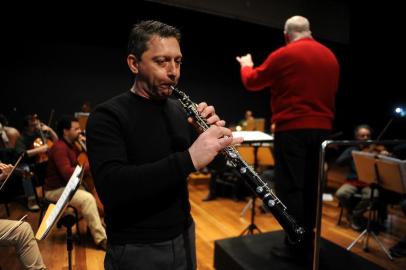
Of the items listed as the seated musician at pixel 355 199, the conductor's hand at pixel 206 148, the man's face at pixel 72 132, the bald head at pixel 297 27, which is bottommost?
the seated musician at pixel 355 199

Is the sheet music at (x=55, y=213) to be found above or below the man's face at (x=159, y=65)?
below

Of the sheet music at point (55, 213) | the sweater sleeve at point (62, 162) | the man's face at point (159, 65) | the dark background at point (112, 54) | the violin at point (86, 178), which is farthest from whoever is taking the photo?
the dark background at point (112, 54)

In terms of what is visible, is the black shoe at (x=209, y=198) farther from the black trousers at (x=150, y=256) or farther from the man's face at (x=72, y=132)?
the black trousers at (x=150, y=256)

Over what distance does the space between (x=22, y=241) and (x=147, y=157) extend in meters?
0.95

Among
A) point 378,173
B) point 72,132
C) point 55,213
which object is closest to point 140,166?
point 55,213

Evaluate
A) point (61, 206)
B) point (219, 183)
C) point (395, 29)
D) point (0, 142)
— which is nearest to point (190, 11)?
point (219, 183)

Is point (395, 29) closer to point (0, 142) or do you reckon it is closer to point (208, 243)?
point (208, 243)

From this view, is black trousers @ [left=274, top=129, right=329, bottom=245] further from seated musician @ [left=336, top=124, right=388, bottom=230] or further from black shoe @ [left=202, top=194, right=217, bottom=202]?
black shoe @ [left=202, top=194, right=217, bottom=202]

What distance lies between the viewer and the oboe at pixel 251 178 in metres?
1.31

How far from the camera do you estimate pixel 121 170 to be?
108cm

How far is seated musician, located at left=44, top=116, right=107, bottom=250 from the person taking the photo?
125 inches

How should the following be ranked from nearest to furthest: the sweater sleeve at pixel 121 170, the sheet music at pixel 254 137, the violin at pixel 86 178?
the sweater sleeve at pixel 121 170, the sheet music at pixel 254 137, the violin at pixel 86 178

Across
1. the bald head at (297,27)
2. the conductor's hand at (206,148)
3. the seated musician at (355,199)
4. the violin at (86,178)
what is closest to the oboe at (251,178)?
the conductor's hand at (206,148)

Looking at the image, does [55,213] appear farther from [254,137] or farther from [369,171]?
[369,171]
